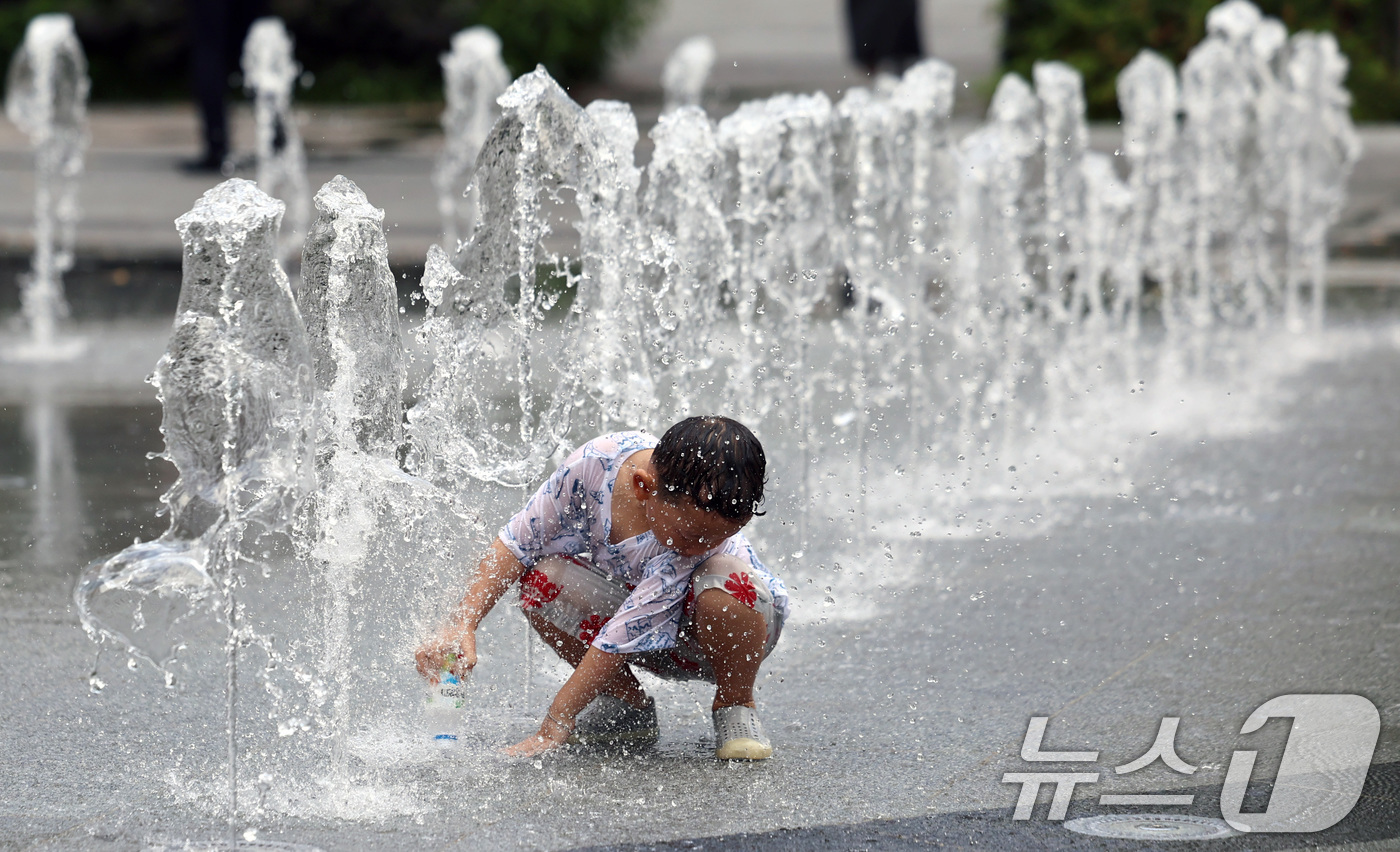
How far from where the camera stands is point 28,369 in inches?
304

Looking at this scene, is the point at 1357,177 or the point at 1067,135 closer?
the point at 1067,135

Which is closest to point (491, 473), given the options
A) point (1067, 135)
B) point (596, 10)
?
point (1067, 135)

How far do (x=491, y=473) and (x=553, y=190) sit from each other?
74 centimetres

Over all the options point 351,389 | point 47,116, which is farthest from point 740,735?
point 47,116

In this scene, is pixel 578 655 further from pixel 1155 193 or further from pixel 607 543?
pixel 1155 193

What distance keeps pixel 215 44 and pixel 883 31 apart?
4.48 meters

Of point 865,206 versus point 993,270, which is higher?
point 865,206

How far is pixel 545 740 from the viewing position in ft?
11.5

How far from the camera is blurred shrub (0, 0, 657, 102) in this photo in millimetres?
17969

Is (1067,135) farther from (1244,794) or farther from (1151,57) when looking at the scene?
(1244,794)

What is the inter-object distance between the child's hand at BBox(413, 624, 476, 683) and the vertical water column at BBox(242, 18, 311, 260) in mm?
7319

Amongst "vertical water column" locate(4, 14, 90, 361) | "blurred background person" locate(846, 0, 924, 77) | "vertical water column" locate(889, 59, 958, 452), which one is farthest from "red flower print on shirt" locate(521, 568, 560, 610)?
"blurred background person" locate(846, 0, 924, 77)

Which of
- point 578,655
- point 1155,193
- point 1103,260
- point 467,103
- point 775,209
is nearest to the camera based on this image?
point 578,655
